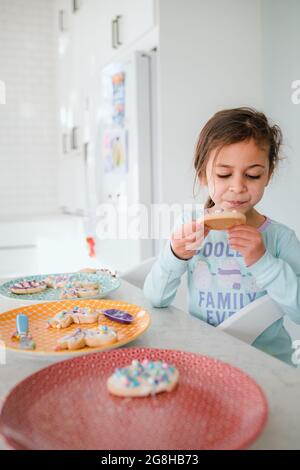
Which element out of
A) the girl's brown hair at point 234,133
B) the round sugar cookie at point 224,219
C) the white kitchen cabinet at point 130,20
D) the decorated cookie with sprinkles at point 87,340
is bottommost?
the decorated cookie with sprinkles at point 87,340

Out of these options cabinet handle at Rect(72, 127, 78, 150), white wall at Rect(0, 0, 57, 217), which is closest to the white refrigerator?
cabinet handle at Rect(72, 127, 78, 150)

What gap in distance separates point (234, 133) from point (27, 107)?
10.5 feet

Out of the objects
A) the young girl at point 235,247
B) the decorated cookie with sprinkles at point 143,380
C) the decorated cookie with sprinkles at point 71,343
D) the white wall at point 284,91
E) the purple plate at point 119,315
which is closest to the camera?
the decorated cookie with sprinkles at point 143,380

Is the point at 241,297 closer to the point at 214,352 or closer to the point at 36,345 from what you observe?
the point at 214,352

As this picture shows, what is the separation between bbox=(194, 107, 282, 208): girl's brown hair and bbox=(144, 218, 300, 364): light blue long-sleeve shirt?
19cm

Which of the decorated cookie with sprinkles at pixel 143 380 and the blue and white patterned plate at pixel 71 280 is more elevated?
the decorated cookie with sprinkles at pixel 143 380

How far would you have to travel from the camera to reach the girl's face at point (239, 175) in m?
1.14

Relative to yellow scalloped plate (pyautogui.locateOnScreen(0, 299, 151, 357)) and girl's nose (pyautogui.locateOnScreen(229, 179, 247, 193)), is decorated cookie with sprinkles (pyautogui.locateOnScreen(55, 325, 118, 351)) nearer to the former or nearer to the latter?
yellow scalloped plate (pyautogui.locateOnScreen(0, 299, 151, 357))

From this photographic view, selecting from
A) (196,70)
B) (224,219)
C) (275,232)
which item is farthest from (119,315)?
(196,70)

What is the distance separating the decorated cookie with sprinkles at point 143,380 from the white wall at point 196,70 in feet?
5.94

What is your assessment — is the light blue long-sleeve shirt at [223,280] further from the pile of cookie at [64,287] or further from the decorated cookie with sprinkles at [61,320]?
the decorated cookie with sprinkles at [61,320]

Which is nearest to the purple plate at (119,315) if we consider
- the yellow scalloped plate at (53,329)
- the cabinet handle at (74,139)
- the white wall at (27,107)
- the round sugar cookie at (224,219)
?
the yellow scalloped plate at (53,329)

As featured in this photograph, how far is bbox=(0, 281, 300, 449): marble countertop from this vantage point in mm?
559

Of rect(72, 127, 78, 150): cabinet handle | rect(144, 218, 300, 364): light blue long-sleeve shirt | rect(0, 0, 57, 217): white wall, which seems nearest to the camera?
rect(144, 218, 300, 364): light blue long-sleeve shirt
